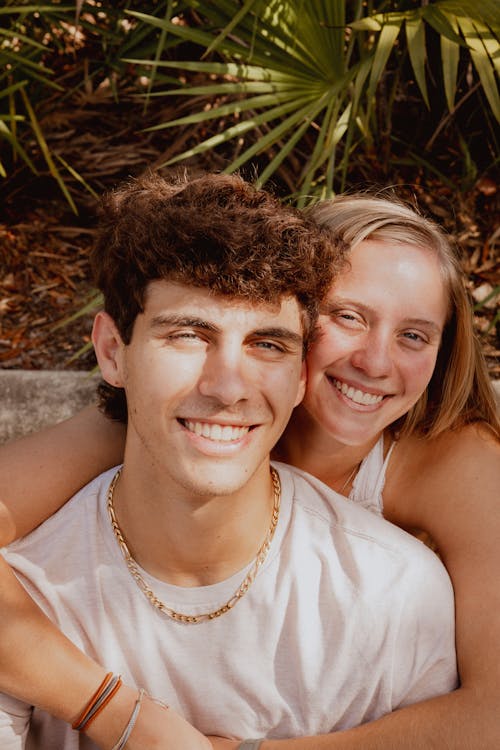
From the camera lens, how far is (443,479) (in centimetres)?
239

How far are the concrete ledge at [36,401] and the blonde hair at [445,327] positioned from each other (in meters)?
0.74

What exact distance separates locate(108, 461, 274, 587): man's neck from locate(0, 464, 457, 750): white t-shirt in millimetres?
42

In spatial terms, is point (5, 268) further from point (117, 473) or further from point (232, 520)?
point (232, 520)

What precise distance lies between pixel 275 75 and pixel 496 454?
1688mm

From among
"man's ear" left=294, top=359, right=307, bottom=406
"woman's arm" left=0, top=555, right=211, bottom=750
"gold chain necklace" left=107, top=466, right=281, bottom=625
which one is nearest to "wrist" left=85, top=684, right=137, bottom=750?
"woman's arm" left=0, top=555, right=211, bottom=750

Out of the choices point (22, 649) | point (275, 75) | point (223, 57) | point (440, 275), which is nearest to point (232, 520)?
point (22, 649)

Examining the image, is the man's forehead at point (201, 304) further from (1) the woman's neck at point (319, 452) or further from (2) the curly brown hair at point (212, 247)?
(1) the woman's neck at point (319, 452)

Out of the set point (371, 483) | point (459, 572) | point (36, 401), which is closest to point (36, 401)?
point (36, 401)

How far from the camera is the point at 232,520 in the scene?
2037 millimetres

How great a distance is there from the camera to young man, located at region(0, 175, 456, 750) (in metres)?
1.91

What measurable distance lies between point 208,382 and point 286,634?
2.27 feet

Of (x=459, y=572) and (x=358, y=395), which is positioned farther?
(x=358, y=395)

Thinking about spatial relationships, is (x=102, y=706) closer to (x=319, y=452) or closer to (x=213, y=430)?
(x=213, y=430)

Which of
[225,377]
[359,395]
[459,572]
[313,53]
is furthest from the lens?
[313,53]
